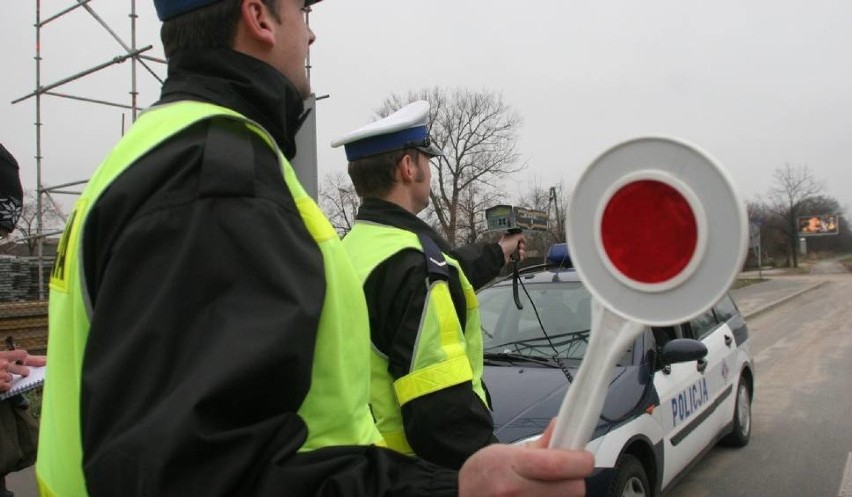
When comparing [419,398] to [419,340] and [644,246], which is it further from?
[644,246]

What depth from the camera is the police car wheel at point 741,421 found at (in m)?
5.97

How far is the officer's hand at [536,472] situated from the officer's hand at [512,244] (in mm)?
2148

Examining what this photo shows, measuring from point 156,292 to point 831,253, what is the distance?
100.0 m

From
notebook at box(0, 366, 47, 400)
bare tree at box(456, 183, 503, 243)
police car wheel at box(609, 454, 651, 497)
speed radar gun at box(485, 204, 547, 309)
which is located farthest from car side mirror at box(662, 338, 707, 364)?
bare tree at box(456, 183, 503, 243)

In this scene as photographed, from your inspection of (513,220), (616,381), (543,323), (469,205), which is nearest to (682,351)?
(616,381)

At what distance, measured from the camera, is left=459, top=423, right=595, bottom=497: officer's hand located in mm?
874

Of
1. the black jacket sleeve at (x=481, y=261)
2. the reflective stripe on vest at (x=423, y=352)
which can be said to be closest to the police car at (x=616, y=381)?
the black jacket sleeve at (x=481, y=261)

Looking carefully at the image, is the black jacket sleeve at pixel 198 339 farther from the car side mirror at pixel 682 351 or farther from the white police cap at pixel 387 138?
the car side mirror at pixel 682 351

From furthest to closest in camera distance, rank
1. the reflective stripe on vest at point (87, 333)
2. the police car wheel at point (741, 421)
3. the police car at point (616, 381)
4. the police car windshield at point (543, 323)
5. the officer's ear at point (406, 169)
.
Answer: the police car wheel at point (741, 421), the police car windshield at point (543, 323), the police car at point (616, 381), the officer's ear at point (406, 169), the reflective stripe on vest at point (87, 333)

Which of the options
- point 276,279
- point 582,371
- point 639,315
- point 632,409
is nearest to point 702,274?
point 639,315

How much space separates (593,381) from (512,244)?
2168 millimetres

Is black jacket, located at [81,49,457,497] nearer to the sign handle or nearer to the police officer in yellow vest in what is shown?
the sign handle

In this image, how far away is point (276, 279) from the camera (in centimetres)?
93

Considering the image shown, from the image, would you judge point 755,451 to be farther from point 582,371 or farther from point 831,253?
point 831,253
